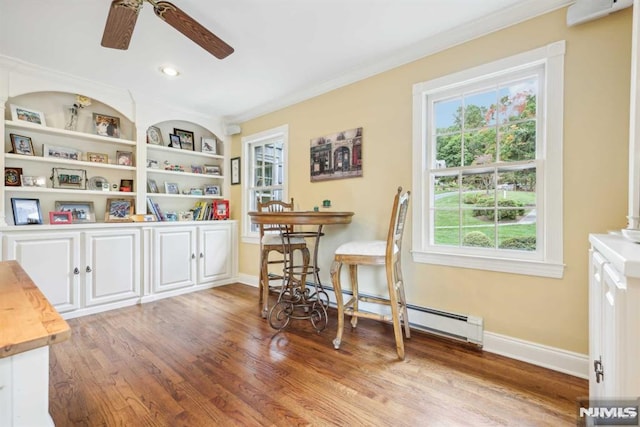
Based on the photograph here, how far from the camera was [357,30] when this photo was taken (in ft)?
7.04

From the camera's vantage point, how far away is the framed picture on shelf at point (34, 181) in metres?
2.74

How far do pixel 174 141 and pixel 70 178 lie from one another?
121 cm

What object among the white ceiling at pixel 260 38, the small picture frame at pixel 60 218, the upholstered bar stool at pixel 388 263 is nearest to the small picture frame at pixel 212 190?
the white ceiling at pixel 260 38

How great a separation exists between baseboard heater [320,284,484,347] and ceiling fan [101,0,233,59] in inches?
97.8

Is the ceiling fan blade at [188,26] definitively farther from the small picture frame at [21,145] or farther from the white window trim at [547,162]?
the small picture frame at [21,145]

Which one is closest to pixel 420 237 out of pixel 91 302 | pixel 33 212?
pixel 91 302

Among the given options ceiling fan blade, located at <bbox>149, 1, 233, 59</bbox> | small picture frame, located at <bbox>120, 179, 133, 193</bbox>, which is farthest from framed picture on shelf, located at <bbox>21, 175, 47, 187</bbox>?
ceiling fan blade, located at <bbox>149, 1, 233, 59</bbox>

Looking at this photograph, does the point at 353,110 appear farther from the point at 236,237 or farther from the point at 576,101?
the point at 236,237

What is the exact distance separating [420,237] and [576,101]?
51.8 inches

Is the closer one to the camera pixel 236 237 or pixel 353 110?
pixel 353 110

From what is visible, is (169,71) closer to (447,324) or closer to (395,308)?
(395,308)

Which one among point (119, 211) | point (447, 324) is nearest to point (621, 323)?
point (447, 324)

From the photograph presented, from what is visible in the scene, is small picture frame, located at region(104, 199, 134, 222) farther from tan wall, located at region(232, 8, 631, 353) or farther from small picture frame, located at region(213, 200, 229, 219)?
tan wall, located at region(232, 8, 631, 353)

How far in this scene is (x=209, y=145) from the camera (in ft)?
13.7
